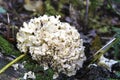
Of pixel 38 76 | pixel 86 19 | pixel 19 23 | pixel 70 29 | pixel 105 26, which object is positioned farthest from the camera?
pixel 105 26

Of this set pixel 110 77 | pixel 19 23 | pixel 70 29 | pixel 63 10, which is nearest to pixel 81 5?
pixel 63 10

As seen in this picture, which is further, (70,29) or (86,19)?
(86,19)

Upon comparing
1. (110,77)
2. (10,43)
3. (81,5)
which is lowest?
(110,77)

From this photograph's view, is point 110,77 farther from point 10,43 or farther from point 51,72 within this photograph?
point 10,43

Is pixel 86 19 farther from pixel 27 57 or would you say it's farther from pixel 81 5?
pixel 27 57

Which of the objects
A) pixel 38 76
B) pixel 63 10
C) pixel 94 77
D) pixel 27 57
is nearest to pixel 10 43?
pixel 27 57

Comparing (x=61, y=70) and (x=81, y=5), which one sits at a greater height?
(x=81, y=5)

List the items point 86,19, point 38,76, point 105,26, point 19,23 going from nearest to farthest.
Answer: point 38,76
point 19,23
point 86,19
point 105,26
